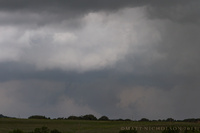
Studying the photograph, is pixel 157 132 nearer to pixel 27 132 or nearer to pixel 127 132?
pixel 127 132

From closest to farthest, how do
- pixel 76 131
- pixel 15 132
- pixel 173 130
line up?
pixel 15 132 < pixel 173 130 < pixel 76 131

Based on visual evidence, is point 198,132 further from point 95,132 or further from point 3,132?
point 3,132

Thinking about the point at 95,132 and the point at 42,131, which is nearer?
the point at 42,131

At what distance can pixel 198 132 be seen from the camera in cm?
13662

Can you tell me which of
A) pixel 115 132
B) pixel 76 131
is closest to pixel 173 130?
pixel 115 132

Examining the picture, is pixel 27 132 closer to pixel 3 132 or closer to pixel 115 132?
pixel 3 132

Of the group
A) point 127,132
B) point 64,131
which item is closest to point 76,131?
point 64,131

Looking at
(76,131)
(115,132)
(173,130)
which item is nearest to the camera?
(173,130)

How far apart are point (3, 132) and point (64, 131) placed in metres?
23.1

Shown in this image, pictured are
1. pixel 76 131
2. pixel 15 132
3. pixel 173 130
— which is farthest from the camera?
pixel 76 131

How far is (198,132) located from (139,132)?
17373mm

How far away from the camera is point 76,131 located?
155250mm

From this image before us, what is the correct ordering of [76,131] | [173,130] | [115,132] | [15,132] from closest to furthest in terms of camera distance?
[15,132], [173,130], [115,132], [76,131]

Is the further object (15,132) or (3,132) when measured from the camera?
(3,132)
